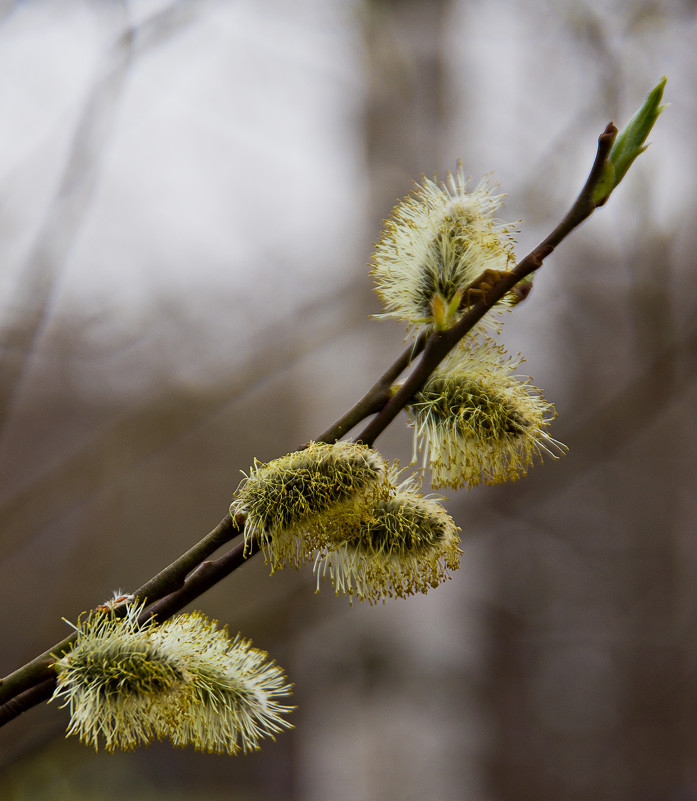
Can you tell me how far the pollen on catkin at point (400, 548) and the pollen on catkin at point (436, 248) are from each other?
0.16m

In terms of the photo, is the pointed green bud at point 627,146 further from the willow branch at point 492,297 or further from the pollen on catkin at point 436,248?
the pollen on catkin at point 436,248

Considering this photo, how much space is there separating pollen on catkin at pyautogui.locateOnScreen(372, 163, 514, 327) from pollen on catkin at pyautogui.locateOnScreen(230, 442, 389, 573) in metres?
0.15

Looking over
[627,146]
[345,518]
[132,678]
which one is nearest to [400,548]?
[345,518]

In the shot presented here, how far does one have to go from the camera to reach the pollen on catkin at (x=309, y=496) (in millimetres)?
486

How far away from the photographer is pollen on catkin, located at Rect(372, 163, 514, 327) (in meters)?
0.59

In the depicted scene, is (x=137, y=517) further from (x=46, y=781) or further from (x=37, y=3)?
(x=37, y=3)

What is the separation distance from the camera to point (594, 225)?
9.86 ft

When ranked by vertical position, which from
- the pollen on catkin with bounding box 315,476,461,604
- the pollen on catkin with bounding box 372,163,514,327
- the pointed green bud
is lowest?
the pollen on catkin with bounding box 315,476,461,604

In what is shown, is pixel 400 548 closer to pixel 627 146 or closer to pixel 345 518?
pixel 345 518

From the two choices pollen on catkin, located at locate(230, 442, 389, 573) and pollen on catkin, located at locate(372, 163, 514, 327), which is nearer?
pollen on catkin, located at locate(230, 442, 389, 573)

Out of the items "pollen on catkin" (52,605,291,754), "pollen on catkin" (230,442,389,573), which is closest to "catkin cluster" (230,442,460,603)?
"pollen on catkin" (230,442,389,573)

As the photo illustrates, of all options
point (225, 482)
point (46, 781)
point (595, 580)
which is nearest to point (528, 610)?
point (595, 580)

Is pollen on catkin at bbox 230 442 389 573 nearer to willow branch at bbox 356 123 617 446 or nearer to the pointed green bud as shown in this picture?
willow branch at bbox 356 123 617 446

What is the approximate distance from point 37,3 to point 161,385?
53.7 inches
